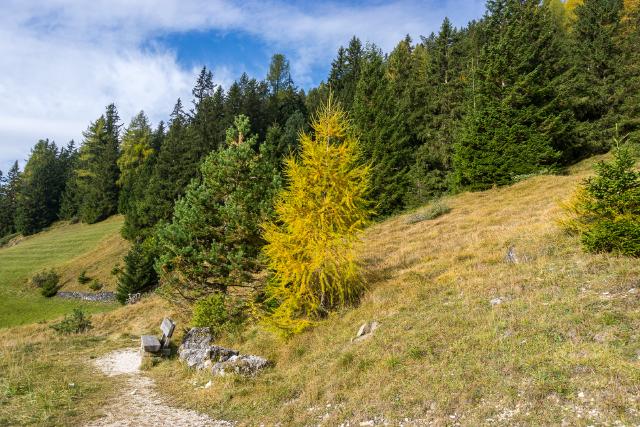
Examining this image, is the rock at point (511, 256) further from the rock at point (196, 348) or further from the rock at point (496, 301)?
the rock at point (196, 348)

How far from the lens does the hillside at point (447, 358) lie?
6.63 m

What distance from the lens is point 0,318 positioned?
34.8 m

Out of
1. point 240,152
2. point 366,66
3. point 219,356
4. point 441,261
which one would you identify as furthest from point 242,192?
point 366,66

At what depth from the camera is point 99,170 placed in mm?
82125

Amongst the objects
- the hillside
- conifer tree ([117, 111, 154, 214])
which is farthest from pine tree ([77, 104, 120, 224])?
the hillside

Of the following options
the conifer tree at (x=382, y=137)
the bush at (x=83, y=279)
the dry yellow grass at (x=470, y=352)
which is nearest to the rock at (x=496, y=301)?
the dry yellow grass at (x=470, y=352)

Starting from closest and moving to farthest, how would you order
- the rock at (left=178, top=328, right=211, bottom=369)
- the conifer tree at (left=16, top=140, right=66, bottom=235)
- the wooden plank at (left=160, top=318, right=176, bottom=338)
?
the rock at (left=178, top=328, right=211, bottom=369) → the wooden plank at (left=160, top=318, right=176, bottom=338) → the conifer tree at (left=16, top=140, right=66, bottom=235)

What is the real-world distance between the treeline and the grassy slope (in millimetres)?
6137

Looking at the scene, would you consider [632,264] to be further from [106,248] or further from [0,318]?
[106,248]

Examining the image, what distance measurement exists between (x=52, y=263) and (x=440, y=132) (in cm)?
5567

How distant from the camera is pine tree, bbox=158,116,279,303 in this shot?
17.3 metres

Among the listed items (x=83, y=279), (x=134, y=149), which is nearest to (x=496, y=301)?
(x=83, y=279)

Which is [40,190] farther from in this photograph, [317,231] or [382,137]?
[317,231]

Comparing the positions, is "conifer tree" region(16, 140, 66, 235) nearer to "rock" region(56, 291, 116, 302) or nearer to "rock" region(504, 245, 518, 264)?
"rock" region(56, 291, 116, 302)
